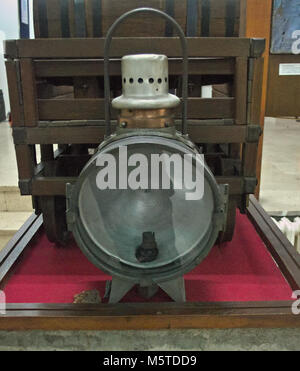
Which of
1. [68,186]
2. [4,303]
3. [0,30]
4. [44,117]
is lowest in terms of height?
[4,303]

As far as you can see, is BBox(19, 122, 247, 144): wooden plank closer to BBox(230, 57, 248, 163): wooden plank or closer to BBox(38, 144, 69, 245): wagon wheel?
BBox(230, 57, 248, 163): wooden plank

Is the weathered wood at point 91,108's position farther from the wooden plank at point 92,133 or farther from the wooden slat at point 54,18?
the wooden slat at point 54,18

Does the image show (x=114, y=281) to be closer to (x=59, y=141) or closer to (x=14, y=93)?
(x=59, y=141)

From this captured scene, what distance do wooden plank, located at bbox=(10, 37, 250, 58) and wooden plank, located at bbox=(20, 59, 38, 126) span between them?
0.13 ft

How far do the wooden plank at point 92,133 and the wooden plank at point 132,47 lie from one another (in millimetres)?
280

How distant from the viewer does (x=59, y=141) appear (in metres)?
1.62

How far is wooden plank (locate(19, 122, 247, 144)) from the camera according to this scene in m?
1.62

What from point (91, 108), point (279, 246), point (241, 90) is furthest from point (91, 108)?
point (279, 246)

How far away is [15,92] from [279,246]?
4.41ft

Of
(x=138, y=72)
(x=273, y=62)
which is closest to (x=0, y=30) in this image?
(x=273, y=62)

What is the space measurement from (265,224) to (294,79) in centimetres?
155

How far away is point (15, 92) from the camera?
5.22 feet

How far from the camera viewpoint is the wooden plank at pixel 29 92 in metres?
1.56

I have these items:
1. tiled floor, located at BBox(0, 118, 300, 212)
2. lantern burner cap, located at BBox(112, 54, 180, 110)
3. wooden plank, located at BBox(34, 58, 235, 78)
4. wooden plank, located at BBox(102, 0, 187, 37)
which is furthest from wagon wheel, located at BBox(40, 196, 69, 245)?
tiled floor, located at BBox(0, 118, 300, 212)
